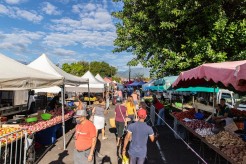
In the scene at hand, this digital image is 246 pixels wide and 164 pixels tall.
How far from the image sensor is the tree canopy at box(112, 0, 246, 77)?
44.8ft

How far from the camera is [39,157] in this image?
9164 millimetres

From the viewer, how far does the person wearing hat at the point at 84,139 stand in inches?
240

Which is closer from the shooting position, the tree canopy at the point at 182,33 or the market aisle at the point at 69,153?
the market aisle at the point at 69,153

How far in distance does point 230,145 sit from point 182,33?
35.0ft

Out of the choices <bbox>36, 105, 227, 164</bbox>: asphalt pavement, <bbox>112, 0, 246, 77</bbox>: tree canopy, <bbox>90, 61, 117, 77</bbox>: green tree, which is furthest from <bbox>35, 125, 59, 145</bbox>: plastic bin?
<bbox>90, 61, 117, 77</bbox>: green tree

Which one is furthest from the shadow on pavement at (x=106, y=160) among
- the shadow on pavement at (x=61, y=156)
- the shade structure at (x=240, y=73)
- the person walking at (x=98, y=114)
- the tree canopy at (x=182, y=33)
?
the tree canopy at (x=182, y=33)

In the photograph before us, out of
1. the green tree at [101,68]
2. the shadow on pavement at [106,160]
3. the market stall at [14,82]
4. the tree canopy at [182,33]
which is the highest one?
the green tree at [101,68]

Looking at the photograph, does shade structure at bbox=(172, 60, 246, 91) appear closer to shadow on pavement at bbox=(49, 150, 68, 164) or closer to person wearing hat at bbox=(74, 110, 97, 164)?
person wearing hat at bbox=(74, 110, 97, 164)

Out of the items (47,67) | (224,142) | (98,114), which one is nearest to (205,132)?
(224,142)

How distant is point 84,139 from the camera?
6.11m

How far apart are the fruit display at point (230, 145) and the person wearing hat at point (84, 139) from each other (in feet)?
10.1

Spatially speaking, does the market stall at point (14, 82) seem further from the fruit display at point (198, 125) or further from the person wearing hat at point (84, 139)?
the fruit display at point (198, 125)

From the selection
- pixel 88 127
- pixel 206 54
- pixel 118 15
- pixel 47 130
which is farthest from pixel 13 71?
pixel 118 15

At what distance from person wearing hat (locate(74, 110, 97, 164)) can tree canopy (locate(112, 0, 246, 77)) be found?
8.91m
